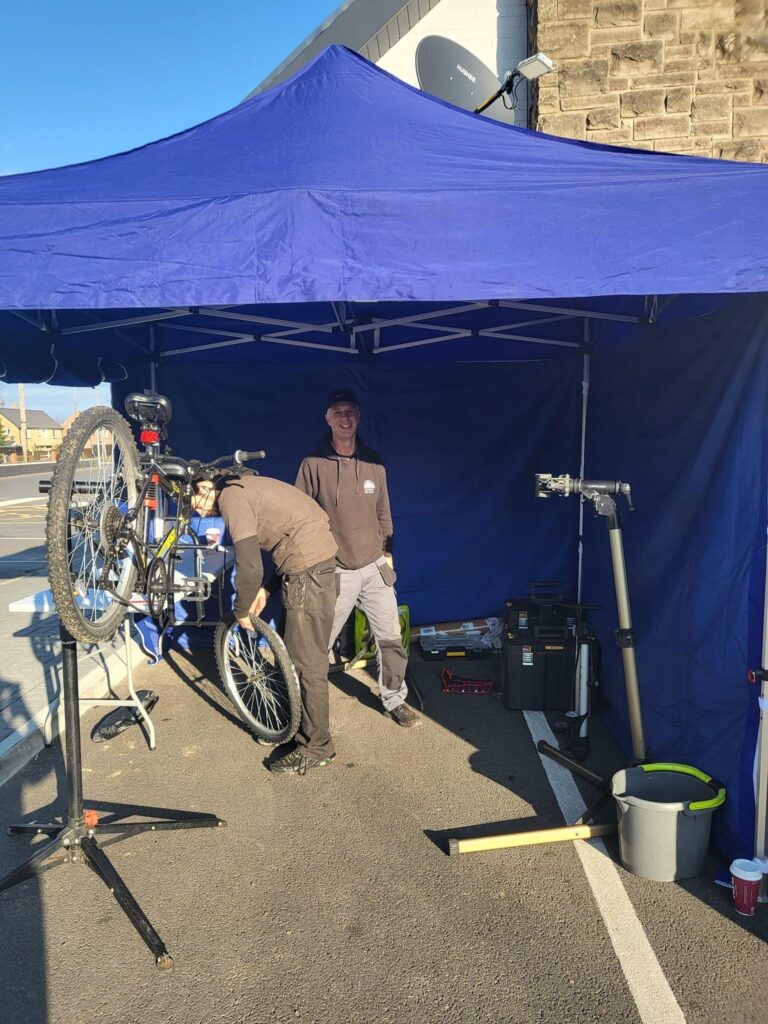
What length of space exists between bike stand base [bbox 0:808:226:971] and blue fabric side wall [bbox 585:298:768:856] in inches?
90.1

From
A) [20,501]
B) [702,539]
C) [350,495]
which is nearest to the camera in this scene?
[702,539]

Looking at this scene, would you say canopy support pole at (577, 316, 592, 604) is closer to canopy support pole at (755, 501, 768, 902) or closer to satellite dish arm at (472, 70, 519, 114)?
satellite dish arm at (472, 70, 519, 114)

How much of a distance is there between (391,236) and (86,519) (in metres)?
1.62

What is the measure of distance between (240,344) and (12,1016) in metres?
4.33

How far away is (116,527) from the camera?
2.59 metres

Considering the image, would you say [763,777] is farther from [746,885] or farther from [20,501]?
[20,501]

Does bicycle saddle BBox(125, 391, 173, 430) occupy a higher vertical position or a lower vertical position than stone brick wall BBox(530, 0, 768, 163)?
lower

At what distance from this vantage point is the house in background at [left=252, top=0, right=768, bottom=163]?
5.51 m

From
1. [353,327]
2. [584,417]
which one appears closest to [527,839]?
[353,327]

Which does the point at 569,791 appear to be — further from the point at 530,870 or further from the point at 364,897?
the point at 364,897

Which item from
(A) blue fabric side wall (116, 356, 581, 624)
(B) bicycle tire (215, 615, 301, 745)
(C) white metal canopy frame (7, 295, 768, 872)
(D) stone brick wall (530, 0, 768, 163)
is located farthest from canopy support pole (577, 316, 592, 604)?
(B) bicycle tire (215, 615, 301, 745)

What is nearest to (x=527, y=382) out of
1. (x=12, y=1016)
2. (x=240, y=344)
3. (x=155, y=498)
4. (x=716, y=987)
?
(x=240, y=344)

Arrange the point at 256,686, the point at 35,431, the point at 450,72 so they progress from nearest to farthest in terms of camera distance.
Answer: the point at 256,686, the point at 450,72, the point at 35,431

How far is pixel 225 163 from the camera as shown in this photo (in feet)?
9.28
